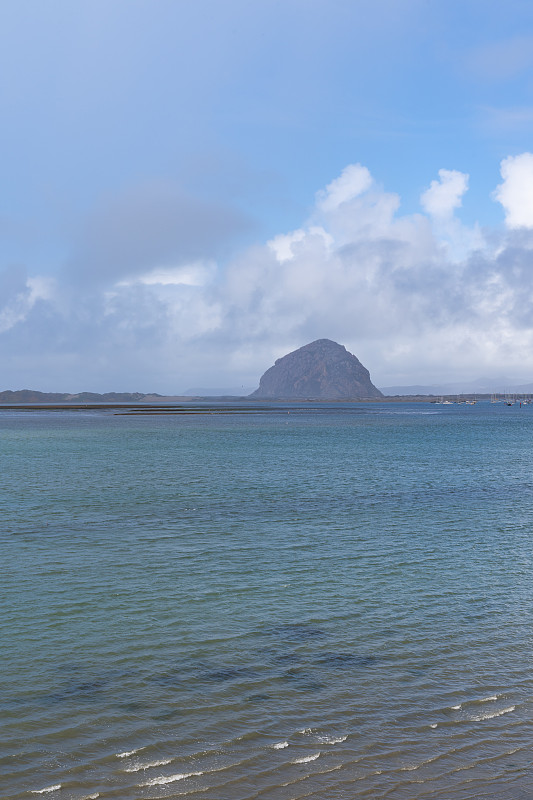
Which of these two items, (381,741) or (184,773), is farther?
(381,741)

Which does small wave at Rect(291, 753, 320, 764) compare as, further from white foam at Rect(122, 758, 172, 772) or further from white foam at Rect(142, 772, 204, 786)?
white foam at Rect(122, 758, 172, 772)

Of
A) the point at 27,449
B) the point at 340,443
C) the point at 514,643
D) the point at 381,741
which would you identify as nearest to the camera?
the point at 381,741

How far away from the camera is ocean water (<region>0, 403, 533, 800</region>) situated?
31.9ft

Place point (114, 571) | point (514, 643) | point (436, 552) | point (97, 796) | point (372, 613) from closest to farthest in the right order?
point (97, 796) → point (514, 643) → point (372, 613) → point (114, 571) → point (436, 552)

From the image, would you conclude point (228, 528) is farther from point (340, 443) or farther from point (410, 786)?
point (340, 443)

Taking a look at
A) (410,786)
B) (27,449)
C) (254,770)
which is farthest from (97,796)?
(27,449)

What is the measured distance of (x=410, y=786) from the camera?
360 inches

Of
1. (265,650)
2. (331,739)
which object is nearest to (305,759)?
(331,739)

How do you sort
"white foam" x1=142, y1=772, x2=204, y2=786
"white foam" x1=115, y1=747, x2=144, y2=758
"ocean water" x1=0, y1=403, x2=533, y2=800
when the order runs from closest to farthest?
"white foam" x1=142, y1=772, x2=204, y2=786 → "ocean water" x1=0, y1=403, x2=533, y2=800 → "white foam" x1=115, y1=747, x2=144, y2=758

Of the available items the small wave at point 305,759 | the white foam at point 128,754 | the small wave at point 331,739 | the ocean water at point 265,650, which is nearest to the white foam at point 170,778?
the ocean water at point 265,650

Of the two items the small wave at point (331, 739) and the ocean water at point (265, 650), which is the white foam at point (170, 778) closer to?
the ocean water at point (265, 650)

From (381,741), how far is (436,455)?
6192 centimetres

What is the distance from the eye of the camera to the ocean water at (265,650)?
9711 millimetres

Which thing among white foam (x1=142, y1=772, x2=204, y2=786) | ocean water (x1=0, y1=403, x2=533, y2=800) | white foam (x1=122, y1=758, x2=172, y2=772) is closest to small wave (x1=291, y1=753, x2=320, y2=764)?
ocean water (x1=0, y1=403, x2=533, y2=800)
